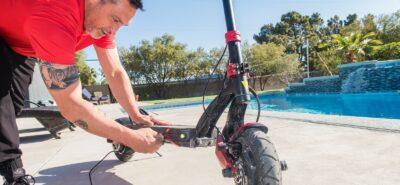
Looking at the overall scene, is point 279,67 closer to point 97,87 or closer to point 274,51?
point 274,51

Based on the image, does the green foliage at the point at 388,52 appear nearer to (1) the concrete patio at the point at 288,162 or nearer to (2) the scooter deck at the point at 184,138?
(1) the concrete patio at the point at 288,162

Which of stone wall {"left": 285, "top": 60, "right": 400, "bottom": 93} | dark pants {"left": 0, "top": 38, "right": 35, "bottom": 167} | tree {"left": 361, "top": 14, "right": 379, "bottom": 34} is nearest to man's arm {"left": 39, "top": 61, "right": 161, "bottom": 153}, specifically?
dark pants {"left": 0, "top": 38, "right": 35, "bottom": 167}

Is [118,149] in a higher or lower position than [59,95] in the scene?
lower

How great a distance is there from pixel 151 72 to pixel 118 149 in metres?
31.8

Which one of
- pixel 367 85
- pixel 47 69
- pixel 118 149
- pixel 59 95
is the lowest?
pixel 367 85

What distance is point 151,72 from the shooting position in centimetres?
3444

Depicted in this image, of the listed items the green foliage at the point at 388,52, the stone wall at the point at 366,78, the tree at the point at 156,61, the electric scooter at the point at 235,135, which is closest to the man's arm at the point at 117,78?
the electric scooter at the point at 235,135

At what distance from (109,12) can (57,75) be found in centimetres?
44

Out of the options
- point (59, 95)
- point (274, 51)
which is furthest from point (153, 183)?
point (274, 51)

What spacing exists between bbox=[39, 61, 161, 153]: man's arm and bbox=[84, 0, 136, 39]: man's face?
31 centimetres

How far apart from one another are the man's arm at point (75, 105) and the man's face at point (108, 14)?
314 millimetres

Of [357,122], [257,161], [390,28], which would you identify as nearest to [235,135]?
[257,161]

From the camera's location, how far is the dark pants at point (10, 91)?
1910mm

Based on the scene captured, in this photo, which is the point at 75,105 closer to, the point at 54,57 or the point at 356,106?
the point at 54,57
